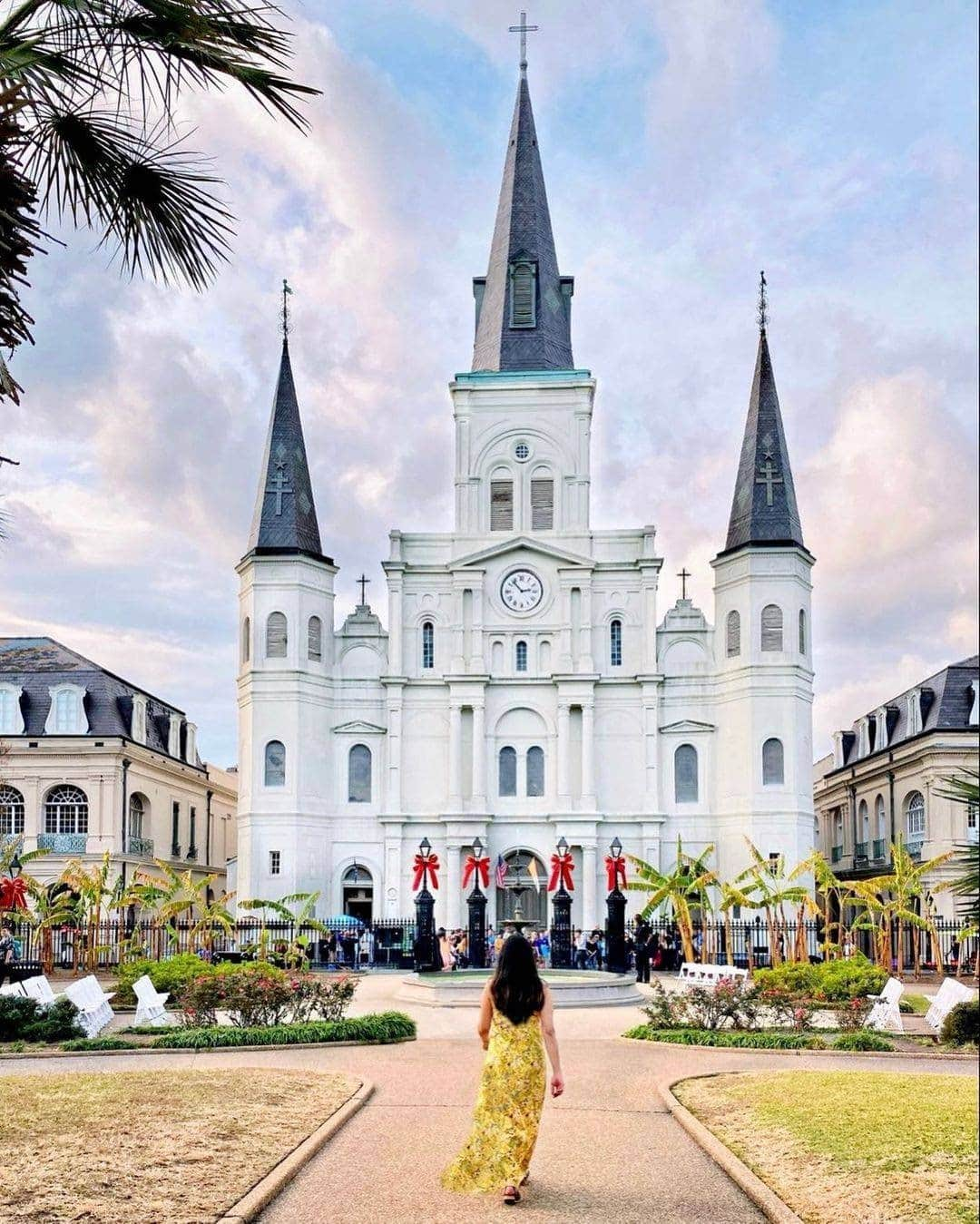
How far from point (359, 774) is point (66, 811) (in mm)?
10878

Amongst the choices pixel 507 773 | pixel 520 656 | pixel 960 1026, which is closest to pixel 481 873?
pixel 507 773

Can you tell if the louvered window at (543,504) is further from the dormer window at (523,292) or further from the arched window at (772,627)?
the arched window at (772,627)

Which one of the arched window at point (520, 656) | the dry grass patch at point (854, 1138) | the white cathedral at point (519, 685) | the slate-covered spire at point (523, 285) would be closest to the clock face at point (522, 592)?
the white cathedral at point (519, 685)

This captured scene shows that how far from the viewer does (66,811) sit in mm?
53906

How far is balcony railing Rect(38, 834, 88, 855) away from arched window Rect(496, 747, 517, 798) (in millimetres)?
15359

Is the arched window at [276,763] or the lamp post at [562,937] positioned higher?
the arched window at [276,763]

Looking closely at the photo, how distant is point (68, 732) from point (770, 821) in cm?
2583

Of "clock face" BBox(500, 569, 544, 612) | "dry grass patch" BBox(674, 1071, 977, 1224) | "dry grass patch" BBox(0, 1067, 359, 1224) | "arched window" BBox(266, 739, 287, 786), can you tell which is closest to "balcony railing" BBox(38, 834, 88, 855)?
"arched window" BBox(266, 739, 287, 786)

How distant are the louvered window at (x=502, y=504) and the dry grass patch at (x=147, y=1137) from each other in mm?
41829

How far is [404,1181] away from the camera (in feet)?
35.8

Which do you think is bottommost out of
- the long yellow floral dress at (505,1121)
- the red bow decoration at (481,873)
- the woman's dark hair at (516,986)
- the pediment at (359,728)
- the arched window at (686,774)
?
the long yellow floral dress at (505,1121)

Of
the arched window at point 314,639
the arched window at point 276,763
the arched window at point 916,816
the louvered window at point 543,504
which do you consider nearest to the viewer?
the arched window at point 916,816

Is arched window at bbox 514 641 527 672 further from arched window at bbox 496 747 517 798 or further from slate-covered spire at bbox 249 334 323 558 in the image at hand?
slate-covered spire at bbox 249 334 323 558

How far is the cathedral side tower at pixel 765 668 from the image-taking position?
5256 cm
